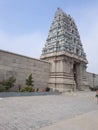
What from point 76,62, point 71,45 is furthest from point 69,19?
point 76,62

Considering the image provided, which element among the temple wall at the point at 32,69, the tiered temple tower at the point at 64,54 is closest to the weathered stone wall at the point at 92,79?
the tiered temple tower at the point at 64,54

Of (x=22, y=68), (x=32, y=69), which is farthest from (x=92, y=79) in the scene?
(x=22, y=68)

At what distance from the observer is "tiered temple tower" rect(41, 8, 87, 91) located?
27938mm

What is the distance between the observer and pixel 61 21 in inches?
1233

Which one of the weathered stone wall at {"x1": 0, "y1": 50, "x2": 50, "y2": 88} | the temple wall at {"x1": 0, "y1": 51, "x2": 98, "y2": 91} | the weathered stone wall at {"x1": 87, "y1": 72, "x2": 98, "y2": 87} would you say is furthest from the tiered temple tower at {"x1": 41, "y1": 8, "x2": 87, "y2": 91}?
the weathered stone wall at {"x1": 87, "y1": 72, "x2": 98, "y2": 87}

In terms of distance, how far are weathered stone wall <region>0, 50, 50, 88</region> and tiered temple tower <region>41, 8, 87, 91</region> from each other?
1.91 meters

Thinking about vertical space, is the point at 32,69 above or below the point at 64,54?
below

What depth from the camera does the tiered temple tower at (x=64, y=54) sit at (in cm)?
2794

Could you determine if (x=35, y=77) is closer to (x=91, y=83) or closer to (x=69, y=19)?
(x=69, y=19)

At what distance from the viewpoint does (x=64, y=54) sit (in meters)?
28.2

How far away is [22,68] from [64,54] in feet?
29.1

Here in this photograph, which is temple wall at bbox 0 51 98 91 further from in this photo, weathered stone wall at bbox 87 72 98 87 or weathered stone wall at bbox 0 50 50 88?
weathered stone wall at bbox 87 72 98 87

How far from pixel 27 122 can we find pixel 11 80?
43.2 feet

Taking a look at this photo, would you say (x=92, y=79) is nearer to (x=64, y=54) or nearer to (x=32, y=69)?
(x=64, y=54)
